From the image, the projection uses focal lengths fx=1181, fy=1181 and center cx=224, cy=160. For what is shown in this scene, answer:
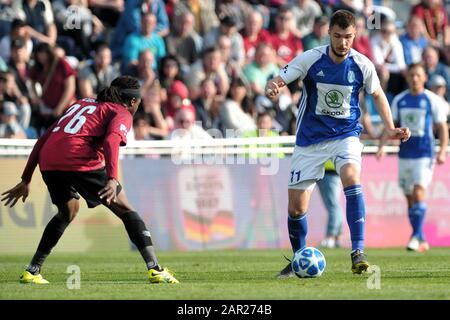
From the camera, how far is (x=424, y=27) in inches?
987

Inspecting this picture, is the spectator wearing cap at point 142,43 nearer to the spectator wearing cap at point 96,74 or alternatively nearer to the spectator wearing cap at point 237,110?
the spectator wearing cap at point 96,74

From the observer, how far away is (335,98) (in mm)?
12336

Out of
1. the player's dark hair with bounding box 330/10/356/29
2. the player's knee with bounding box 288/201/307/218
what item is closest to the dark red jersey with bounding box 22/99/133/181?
the player's knee with bounding box 288/201/307/218

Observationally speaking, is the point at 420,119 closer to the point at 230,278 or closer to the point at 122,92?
the point at 230,278

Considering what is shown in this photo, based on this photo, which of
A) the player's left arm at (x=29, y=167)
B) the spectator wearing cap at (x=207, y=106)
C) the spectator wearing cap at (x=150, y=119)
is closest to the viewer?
the player's left arm at (x=29, y=167)

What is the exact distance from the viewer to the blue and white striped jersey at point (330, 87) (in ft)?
40.4

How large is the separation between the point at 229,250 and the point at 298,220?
6.40 m

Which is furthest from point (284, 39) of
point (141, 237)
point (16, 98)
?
point (141, 237)

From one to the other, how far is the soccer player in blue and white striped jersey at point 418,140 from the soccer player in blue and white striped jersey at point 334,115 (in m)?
6.46

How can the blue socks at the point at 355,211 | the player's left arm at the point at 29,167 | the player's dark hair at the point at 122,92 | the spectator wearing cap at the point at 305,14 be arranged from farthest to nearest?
the spectator wearing cap at the point at 305,14 < the blue socks at the point at 355,211 < the player's left arm at the point at 29,167 < the player's dark hair at the point at 122,92

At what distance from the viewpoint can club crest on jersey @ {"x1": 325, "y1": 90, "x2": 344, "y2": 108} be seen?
1232 centimetres

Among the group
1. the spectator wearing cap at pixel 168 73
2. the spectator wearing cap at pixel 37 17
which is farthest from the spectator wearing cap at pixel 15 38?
the spectator wearing cap at pixel 168 73

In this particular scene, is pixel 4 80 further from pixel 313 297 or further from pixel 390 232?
pixel 313 297
